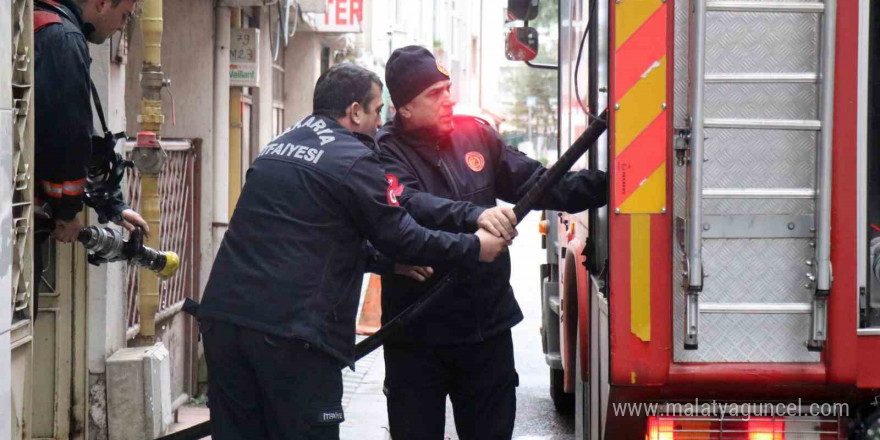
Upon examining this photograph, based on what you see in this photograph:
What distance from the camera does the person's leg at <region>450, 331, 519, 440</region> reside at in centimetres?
460

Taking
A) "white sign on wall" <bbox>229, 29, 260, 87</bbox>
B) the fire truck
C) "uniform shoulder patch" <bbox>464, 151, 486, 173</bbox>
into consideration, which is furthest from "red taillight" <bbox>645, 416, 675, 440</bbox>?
"white sign on wall" <bbox>229, 29, 260, 87</bbox>

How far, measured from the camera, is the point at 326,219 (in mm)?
3990

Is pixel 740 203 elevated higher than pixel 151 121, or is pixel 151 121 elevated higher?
pixel 151 121

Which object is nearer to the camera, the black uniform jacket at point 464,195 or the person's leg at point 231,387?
the person's leg at point 231,387

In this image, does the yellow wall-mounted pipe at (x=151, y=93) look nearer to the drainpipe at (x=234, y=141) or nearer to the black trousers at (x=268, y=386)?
the black trousers at (x=268, y=386)

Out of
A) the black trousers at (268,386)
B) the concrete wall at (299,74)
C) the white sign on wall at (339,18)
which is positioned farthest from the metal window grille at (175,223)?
the concrete wall at (299,74)

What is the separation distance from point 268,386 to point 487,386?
3.25 feet

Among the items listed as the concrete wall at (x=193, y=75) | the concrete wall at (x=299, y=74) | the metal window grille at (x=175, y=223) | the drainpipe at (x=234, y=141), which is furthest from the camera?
the concrete wall at (x=299, y=74)

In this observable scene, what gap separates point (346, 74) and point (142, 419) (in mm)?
3083

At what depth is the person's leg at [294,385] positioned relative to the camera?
3.92 m

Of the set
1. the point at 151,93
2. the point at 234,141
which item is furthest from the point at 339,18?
the point at 151,93

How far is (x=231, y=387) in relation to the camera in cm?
404

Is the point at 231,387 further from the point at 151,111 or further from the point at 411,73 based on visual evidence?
the point at 151,111

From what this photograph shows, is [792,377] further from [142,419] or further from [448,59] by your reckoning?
[448,59]
